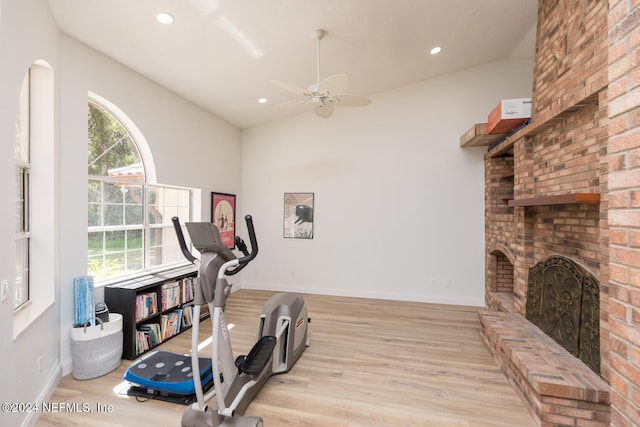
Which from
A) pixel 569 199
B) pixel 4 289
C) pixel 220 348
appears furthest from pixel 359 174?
pixel 4 289

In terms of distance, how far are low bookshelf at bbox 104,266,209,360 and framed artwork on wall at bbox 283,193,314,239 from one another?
6.60 ft

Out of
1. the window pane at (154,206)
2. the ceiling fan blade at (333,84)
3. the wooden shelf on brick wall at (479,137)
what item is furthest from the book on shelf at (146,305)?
the wooden shelf on brick wall at (479,137)

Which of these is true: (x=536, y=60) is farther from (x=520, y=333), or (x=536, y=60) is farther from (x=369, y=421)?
(x=369, y=421)

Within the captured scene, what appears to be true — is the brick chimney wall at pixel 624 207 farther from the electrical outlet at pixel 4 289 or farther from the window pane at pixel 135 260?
the window pane at pixel 135 260

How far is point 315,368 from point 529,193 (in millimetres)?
2961

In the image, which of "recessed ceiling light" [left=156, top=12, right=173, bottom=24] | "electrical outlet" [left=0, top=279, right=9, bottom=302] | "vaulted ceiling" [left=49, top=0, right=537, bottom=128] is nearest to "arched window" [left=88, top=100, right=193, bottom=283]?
"vaulted ceiling" [left=49, top=0, right=537, bottom=128]

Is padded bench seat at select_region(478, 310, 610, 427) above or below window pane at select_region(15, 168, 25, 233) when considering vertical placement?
below

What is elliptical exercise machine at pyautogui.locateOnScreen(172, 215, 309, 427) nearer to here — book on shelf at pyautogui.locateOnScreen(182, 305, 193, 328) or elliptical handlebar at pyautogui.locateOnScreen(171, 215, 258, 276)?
elliptical handlebar at pyautogui.locateOnScreen(171, 215, 258, 276)

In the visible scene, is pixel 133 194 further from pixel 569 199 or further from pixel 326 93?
pixel 569 199

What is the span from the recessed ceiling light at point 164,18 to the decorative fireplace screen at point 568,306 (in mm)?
4072

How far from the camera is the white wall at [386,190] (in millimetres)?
4727

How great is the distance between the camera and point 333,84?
2.71 meters

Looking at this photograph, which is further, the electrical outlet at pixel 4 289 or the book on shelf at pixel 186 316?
the book on shelf at pixel 186 316

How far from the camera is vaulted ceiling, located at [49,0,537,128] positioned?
254 centimetres
